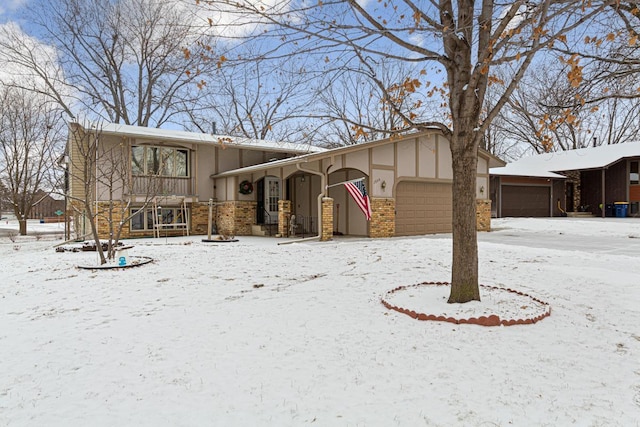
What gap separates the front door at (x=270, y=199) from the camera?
1554 centimetres

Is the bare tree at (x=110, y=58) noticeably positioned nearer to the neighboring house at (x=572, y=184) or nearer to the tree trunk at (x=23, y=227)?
the tree trunk at (x=23, y=227)

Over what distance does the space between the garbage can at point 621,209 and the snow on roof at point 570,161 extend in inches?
100

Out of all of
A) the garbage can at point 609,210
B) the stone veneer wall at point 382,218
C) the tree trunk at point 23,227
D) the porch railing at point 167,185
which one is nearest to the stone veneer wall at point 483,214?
the stone veneer wall at point 382,218

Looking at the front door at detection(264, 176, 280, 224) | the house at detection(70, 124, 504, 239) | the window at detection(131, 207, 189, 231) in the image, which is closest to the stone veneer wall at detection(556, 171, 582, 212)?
the house at detection(70, 124, 504, 239)

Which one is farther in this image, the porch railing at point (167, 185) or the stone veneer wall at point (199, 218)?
the stone veneer wall at point (199, 218)

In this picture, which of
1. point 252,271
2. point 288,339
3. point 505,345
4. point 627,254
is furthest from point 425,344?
point 627,254

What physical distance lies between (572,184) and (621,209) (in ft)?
11.1

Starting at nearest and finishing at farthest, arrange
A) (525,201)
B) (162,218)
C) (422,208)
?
1. (422,208)
2. (162,218)
3. (525,201)

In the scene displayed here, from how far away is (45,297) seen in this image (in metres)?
5.55

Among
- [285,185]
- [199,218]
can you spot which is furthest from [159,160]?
[285,185]

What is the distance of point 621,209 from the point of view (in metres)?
21.9

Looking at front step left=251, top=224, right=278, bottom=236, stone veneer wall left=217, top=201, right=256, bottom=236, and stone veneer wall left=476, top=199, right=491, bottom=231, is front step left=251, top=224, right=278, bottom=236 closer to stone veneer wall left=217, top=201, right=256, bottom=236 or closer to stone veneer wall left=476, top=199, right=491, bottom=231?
stone veneer wall left=217, top=201, right=256, bottom=236

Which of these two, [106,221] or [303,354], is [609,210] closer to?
[303,354]

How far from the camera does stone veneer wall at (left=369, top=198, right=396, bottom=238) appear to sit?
12805 millimetres
